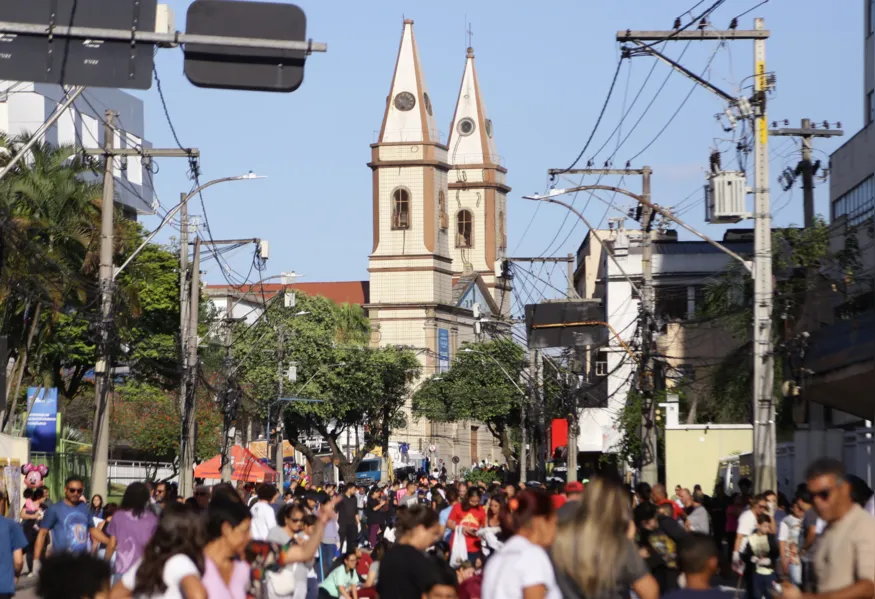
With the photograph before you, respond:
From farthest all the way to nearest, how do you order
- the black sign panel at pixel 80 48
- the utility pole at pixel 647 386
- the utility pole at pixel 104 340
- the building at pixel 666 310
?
the building at pixel 666 310
the utility pole at pixel 647 386
the utility pole at pixel 104 340
the black sign panel at pixel 80 48

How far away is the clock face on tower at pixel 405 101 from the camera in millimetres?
120938

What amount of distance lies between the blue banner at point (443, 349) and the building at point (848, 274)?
77.2 metres

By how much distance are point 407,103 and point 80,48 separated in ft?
360

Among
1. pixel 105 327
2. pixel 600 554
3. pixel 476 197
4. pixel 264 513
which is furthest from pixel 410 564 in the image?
pixel 476 197

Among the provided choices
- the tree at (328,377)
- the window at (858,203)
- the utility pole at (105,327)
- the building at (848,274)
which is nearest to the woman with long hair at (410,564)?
the utility pole at (105,327)

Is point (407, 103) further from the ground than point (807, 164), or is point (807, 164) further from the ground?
point (407, 103)

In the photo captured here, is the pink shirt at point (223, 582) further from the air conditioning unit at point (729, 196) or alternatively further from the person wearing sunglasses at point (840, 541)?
the air conditioning unit at point (729, 196)

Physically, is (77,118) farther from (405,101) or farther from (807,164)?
(807,164)

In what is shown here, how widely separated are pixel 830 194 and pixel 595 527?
3833cm

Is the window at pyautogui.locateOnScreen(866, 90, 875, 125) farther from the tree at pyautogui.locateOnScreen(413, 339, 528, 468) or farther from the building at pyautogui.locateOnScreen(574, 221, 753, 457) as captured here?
the tree at pyautogui.locateOnScreen(413, 339, 528, 468)

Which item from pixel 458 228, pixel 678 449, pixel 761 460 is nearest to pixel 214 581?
pixel 761 460

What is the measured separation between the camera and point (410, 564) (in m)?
8.83

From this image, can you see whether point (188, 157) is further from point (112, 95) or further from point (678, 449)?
point (112, 95)

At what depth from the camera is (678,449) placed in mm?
43594
